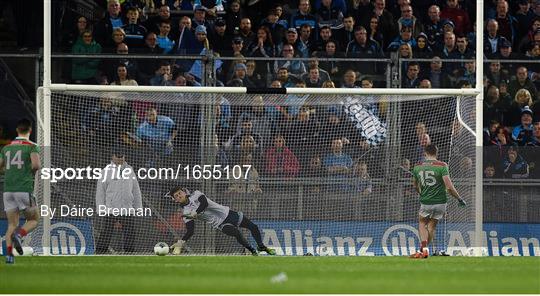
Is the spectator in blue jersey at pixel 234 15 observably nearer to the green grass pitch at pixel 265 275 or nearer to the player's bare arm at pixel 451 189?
the player's bare arm at pixel 451 189

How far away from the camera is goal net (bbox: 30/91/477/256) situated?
20094mm

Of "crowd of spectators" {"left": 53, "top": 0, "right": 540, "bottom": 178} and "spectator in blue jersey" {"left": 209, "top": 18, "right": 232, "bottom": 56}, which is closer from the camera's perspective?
"crowd of spectators" {"left": 53, "top": 0, "right": 540, "bottom": 178}

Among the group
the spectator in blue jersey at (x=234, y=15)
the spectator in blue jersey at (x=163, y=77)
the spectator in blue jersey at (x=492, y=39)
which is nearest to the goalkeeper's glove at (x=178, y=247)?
the spectator in blue jersey at (x=163, y=77)

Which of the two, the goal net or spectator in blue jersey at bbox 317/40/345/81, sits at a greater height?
spectator in blue jersey at bbox 317/40/345/81

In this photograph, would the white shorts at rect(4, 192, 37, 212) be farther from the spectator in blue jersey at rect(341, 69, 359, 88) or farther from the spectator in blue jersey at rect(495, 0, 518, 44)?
the spectator in blue jersey at rect(495, 0, 518, 44)

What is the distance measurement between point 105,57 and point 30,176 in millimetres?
3180

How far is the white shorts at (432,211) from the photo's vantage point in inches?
783

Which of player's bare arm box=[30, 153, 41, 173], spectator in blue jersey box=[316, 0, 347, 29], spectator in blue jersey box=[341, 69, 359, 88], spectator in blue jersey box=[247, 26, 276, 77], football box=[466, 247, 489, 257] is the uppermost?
spectator in blue jersey box=[316, 0, 347, 29]

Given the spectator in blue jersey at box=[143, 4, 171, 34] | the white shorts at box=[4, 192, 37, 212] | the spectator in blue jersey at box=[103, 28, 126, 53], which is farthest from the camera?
the spectator in blue jersey at box=[143, 4, 171, 34]

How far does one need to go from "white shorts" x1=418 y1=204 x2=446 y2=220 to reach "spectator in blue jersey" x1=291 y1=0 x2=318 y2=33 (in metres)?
4.89

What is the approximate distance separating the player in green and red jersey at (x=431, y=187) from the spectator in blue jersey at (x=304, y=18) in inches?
176

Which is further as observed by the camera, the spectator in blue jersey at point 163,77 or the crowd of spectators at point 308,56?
the spectator in blue jersey at point 163,77

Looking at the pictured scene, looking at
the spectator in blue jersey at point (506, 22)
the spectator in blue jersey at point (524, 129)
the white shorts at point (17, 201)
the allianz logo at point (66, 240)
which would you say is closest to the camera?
the white shorts at point (17, 201)

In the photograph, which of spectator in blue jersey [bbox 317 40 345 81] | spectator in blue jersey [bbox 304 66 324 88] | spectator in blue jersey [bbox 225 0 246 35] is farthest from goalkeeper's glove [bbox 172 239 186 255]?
spectator in blue jersey [bbox 225 0 246 35]
